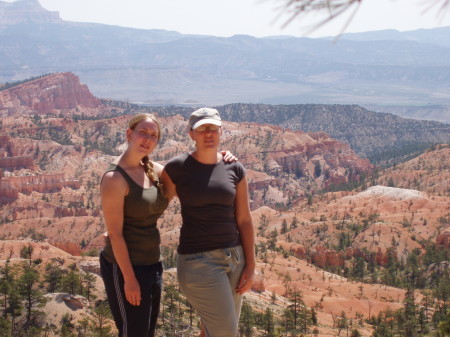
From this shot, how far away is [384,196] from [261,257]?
89.6 ft

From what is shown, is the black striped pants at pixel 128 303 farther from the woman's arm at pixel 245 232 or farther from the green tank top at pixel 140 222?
the woman's arm at pixel 245 232

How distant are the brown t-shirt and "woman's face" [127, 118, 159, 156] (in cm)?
28

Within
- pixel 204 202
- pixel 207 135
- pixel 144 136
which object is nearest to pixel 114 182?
pixel 144 136

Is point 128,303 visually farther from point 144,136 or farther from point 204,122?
point 204,122

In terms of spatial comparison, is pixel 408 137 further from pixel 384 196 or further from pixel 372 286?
pixel 372 286

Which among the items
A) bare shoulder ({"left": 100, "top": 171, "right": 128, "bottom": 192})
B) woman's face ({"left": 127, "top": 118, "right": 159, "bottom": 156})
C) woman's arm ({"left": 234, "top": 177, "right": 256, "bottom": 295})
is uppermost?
woman's face ({"left": 127, "top": 118, "right": 159, "bottom": 156})

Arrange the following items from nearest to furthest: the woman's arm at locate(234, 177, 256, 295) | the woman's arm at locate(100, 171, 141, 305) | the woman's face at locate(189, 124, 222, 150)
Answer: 1. the woman's arm at locate(100, 171, 141, 305)
2. the woman's face at locate(189, 124, 222, 150)
3. the woman's arm at locate(234, 177, 256, 295)

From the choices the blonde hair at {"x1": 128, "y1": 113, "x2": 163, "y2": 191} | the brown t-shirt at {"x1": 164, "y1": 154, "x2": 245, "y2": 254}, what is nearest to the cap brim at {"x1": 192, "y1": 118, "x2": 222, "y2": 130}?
the brown t-shirt at {"x1": 164, "y1": 154, "x2": 245, "y2": 254}

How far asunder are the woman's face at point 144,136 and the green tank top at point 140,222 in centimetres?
31

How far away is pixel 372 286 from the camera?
120 ft

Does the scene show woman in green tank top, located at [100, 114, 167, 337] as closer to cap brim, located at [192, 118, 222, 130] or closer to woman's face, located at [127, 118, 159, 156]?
woman's face, located at [127, 118, 159, 156]

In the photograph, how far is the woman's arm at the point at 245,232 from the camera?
5156mm

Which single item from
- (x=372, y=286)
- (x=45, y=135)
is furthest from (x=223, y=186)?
(x=45, y=135)

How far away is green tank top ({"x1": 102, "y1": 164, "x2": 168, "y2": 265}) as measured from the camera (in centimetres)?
475
